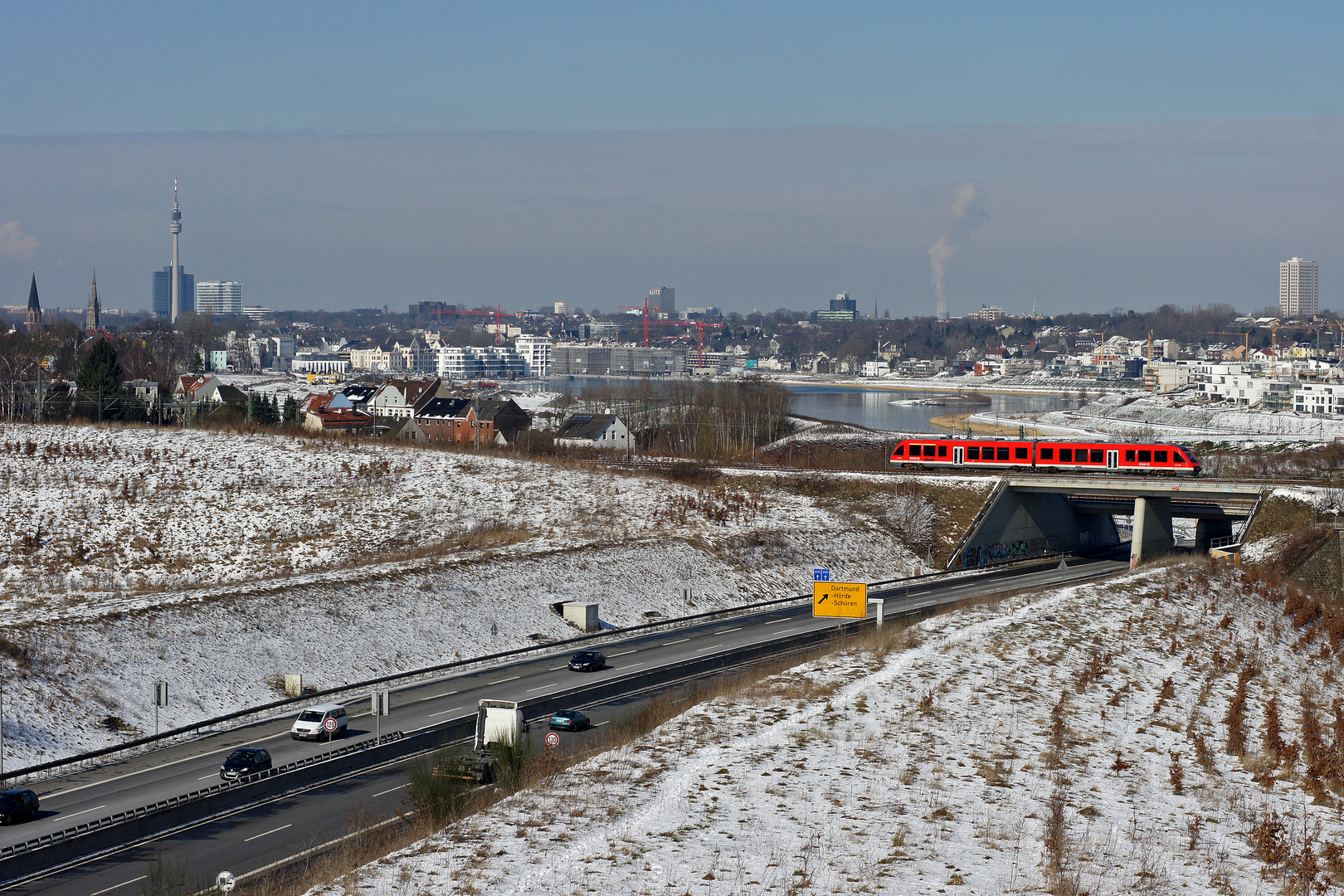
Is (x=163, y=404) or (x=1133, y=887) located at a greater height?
(x=163, y=404)

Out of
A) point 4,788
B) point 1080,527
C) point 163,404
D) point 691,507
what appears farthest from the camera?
point 163,404

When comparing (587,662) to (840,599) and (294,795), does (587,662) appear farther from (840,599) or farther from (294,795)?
(294,795)

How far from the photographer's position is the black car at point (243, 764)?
23969 mm

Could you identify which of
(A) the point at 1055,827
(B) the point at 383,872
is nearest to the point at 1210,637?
(A) the point at 1055,827

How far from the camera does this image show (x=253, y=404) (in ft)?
292

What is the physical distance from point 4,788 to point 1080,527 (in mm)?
55389

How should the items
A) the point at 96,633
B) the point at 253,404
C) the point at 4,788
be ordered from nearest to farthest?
the point at 4,788 < the point at 96,633 < the point at 253,404

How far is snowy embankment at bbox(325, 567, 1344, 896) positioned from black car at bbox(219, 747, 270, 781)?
22.5 feet

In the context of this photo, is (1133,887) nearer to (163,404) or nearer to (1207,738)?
(1207,738)

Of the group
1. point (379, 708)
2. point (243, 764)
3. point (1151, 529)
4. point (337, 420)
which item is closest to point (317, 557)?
point (379, 708)

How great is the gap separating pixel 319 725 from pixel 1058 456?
4709 centimetres

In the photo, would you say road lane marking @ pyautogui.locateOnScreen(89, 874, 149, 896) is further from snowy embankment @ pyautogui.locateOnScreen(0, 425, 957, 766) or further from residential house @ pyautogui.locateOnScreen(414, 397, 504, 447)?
residential house @ pyautogui.locateOnScreen(414, 397, 504, 447)

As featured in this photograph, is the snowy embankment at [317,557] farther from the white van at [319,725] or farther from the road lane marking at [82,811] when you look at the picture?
the road lane marking at [82,811]

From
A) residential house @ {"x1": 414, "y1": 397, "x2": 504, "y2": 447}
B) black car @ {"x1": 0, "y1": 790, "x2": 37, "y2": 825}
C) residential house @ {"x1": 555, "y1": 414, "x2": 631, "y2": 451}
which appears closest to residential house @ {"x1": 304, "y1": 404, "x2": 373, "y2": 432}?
residential house @ {"x1": 414, "y1": 397, "x2": 504, "y2": 447}
